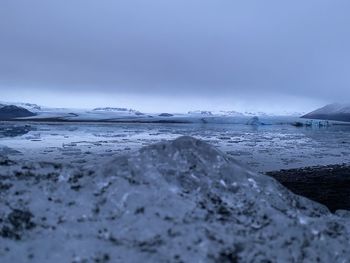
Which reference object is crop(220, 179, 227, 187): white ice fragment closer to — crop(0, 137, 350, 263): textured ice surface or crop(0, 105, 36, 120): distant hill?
crop(0, 137, 350, 263): textured ice surface

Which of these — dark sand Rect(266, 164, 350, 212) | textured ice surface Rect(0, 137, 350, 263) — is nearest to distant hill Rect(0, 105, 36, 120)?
dark sand Rect(266, 164, 350, 212)

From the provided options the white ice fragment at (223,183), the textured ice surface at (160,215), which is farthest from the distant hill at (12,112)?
the white ice fragment at (223,183)

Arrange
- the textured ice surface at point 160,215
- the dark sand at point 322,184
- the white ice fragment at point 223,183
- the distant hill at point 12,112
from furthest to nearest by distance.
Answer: the distant hill at point 12,112, the dark sand at point 322,184, the white ice fragment at point 223,183, the textured ice surface at point 160,215

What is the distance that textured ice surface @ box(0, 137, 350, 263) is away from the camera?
172 inches

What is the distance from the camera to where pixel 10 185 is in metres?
5.09

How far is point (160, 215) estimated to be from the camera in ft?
15.5

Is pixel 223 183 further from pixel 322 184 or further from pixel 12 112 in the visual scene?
pixel 12 112

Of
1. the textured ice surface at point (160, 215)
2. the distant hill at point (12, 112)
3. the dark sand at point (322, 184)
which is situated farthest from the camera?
the distant hill at point (12, 112)

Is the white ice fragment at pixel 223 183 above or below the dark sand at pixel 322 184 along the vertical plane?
above

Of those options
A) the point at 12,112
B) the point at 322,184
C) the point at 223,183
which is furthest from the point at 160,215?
the point at 12,112


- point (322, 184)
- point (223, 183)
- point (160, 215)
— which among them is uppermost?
point (223, 183)

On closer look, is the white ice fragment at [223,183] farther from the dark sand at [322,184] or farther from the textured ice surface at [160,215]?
the dark sand at [322,184]

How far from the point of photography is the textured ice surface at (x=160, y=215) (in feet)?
14.4

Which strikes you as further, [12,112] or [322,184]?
[12,112]
